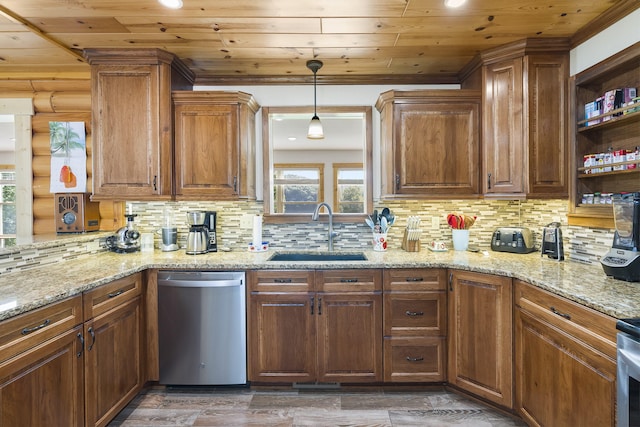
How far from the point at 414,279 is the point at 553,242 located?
1.01 metres

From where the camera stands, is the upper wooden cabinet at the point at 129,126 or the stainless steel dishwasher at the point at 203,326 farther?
the upper wooden cabinet at the point at 129,126

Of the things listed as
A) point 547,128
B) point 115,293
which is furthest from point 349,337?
point 547,128

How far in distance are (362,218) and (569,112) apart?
1661 millimetres

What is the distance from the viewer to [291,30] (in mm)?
2230

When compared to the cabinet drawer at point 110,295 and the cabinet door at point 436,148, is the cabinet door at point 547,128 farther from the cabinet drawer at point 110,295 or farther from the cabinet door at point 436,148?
the cabinet drawer at point 110,295

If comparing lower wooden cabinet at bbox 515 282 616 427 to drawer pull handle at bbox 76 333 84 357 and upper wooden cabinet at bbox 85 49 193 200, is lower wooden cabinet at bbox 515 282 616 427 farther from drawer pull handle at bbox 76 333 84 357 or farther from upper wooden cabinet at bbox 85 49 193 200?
upper wooden cabinet at bbox 85 49 193 200

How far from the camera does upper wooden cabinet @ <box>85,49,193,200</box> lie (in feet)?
8.42

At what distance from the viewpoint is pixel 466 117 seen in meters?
2.68

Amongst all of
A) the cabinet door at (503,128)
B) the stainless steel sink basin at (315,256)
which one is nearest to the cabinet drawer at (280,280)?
the stainless steel sink basin at (315,256)

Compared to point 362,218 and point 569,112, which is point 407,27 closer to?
point 569,112

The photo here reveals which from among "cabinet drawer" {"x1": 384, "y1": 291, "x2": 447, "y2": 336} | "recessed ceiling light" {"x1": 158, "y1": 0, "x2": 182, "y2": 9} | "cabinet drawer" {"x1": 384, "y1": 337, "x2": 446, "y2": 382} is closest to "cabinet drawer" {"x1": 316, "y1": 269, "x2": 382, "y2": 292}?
"cabinet drawer" {"x1": 384, "y1": 291, "x2": 447, "y2": 336}

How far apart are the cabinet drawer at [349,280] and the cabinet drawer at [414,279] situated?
76mm

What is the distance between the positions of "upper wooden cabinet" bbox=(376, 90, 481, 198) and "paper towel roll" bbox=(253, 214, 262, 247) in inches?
43.5

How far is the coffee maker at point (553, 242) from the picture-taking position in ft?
7.79
